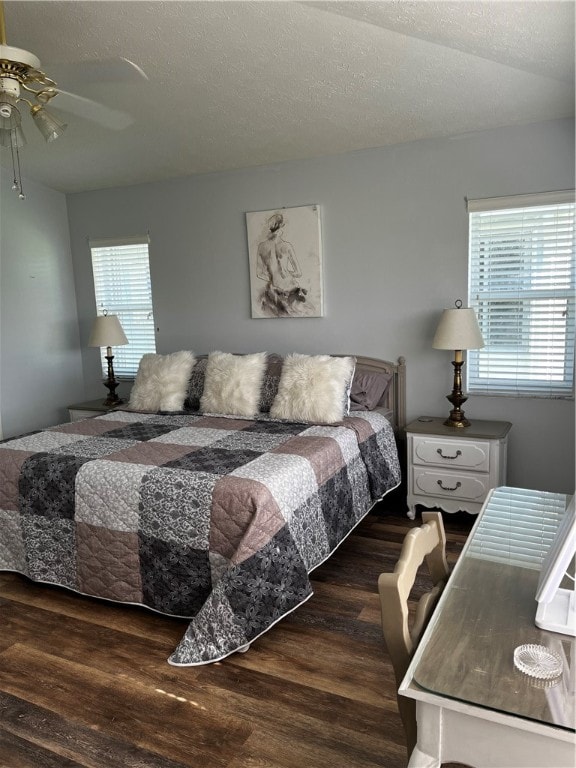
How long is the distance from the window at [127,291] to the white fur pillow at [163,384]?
81cm

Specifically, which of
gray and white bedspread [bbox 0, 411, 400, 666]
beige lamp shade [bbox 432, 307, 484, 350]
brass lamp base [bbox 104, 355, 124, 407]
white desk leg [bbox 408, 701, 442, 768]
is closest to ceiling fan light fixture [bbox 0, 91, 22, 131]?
gray and white bedspread [bbox 0, 411, 400, 666]

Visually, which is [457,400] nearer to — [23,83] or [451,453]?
[451,453]

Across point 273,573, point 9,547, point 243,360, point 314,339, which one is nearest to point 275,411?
point 243,360

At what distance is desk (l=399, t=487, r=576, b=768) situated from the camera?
0.88 meters

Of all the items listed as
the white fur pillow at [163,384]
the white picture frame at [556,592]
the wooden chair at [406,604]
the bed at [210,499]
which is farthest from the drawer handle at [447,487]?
the white picture frame at [556,592]

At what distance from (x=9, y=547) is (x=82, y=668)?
0.97 metres

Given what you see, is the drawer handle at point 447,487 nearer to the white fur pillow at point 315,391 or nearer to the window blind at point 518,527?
the white fur pillow at point 315,391

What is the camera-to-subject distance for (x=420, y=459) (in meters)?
3.52

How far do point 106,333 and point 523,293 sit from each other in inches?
124

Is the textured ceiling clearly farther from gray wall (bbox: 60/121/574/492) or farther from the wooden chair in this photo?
the wooden chair

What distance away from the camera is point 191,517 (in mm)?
2375

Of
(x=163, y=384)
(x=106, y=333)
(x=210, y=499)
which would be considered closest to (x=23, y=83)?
(x=210, y=499)

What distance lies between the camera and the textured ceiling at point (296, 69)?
2328 mm

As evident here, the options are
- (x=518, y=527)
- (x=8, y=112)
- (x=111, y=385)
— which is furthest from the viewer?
(x=111, y=385)
